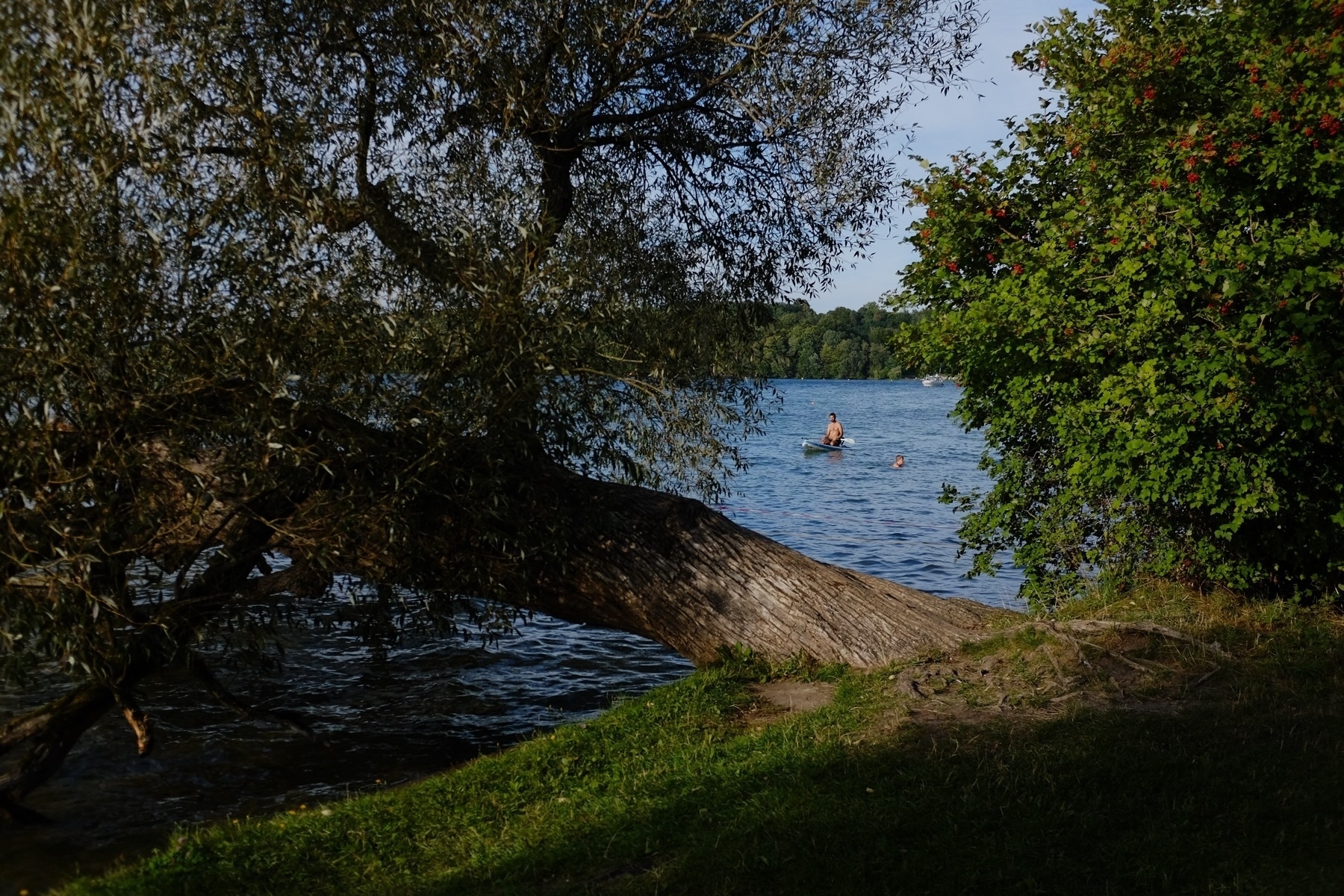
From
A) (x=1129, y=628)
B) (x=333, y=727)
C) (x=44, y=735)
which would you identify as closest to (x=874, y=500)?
(x=1129, y=628)

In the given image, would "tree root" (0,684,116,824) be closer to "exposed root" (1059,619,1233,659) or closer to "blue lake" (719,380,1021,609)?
"blue lake" (719,380,1021,609)

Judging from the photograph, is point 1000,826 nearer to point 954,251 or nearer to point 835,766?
point 835,766

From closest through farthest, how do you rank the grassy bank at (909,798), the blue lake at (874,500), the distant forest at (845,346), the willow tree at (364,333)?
the grassy bank at (909,798), the willow tree at (364,333), the blue lake at (874,500), the distant forest at (845,346)

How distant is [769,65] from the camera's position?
9609 mm

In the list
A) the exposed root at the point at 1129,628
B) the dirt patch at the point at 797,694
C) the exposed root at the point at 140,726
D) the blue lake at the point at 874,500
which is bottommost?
the blue lake at the point at 874,500

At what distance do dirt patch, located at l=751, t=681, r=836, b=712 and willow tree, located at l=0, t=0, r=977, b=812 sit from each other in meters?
0.47

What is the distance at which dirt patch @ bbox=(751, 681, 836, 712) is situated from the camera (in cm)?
819

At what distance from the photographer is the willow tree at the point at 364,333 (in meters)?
6.31

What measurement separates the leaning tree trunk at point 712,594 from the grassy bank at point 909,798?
2.72ft

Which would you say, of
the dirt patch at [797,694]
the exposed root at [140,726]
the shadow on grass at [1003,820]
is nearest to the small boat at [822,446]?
the dirt patch at [797,694]

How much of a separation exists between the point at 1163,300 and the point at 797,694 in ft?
14.8

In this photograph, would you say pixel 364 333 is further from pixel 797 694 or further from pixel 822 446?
pixel 822 446

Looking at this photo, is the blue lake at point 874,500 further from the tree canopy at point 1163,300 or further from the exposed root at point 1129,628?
the exposed root at point 1129,628

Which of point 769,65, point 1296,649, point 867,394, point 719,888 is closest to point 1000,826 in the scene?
point 719,888
